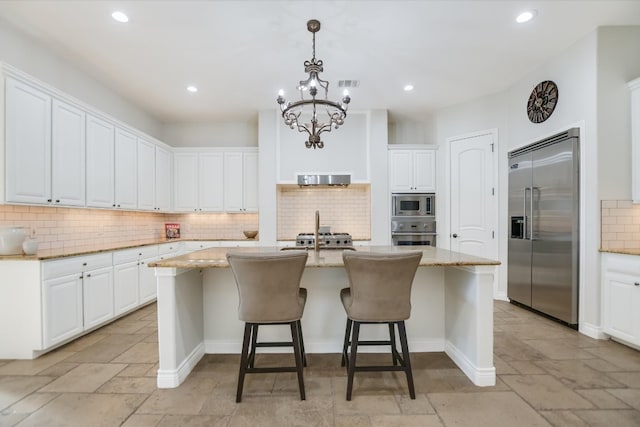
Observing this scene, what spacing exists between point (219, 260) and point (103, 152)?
2.51 meters

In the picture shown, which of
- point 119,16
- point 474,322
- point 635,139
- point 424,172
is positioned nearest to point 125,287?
point 119,16

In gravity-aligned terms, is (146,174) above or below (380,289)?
above

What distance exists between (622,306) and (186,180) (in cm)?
573

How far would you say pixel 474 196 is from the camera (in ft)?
14.8

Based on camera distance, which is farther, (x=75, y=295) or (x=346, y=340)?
(x=75, y=295)

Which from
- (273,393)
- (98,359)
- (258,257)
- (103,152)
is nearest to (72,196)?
(103,152)

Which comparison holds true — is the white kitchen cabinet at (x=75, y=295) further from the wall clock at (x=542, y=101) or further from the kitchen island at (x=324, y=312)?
the wall clock at (x=542, y=101)

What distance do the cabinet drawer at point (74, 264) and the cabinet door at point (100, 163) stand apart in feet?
2.15

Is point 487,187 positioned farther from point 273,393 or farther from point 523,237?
point 273,393

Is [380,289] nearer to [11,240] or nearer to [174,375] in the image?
[174,375]

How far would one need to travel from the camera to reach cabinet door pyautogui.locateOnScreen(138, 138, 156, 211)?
4270 millimetres

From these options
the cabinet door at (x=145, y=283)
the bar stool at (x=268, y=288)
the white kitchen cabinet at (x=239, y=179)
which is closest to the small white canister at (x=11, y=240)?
the cabinet door at (x=145, y=283)

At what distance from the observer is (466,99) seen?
4.55 m

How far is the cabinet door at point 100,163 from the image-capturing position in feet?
11.0
